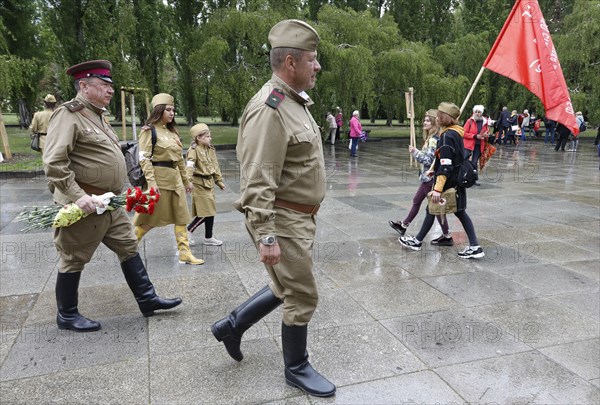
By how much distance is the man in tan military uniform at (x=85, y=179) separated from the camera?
3.20 meters

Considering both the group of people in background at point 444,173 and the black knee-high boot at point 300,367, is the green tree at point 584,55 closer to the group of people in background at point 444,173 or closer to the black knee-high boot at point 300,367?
the group of people in background at point 444,173

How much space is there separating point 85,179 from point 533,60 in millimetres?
6310

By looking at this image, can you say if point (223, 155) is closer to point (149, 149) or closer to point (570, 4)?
point (149, 149)

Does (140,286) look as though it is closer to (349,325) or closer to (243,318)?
(243,318)

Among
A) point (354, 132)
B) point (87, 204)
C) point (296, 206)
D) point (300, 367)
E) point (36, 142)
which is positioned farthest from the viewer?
point (354, 132)

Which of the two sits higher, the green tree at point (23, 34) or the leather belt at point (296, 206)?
the green tree at point (23, 34)

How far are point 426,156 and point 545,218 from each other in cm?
299

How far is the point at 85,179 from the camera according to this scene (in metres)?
3.42

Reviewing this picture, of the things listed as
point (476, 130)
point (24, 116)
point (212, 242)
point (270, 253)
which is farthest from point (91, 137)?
point (24, 116)

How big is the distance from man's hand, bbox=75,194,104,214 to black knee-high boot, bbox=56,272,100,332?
0.61 m

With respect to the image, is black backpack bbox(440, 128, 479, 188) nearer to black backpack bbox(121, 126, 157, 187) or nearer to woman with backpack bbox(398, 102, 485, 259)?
woman with backpack bbox(398, 102, 485, 259)

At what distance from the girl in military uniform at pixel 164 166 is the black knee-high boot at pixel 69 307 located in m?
1.29

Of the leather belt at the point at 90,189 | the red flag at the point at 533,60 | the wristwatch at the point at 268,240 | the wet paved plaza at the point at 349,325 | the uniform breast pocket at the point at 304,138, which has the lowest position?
the wet paved plaza at the point at 349,325

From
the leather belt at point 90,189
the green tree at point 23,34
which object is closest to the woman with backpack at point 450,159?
the leather belt at point 90,189
